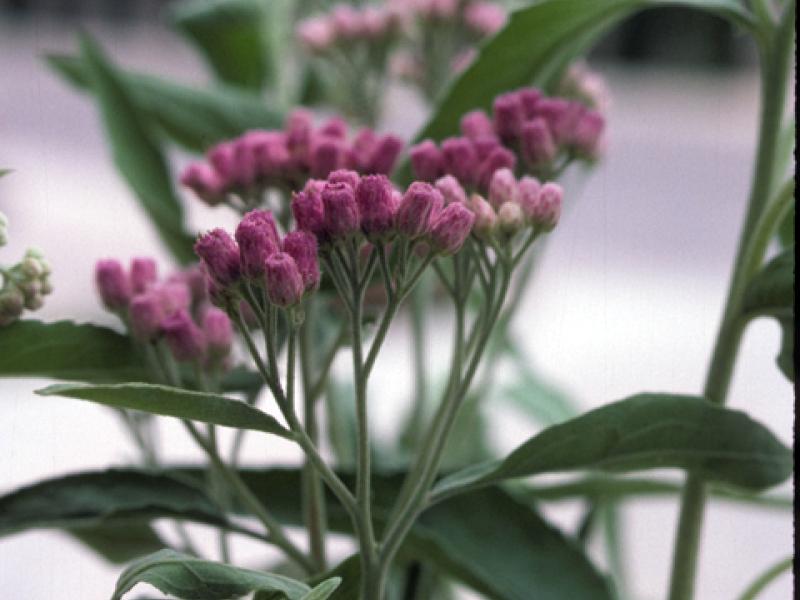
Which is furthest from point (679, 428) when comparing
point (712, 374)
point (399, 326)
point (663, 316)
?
point (663, 316)

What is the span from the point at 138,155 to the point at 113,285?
7.2 inches

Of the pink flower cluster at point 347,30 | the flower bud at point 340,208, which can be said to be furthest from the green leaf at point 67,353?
the pink flower cluster at point 347,30

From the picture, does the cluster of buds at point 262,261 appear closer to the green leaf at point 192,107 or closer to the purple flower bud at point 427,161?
the purple flower bud at point 427,161

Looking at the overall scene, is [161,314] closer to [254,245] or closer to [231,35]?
[254,245]

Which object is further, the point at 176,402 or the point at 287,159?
the point at 287,159

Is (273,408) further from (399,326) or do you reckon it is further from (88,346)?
(399,326)

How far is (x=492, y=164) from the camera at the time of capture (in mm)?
378

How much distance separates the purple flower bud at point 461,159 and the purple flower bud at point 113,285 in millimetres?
103

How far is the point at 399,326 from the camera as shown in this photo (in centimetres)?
174

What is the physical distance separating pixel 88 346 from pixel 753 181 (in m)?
0.23

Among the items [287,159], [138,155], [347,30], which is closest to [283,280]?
[287,159]

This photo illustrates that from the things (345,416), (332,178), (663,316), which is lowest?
(663,316)

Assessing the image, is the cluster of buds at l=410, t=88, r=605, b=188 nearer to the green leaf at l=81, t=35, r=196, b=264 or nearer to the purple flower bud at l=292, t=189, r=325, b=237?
the purple flower bud at l=292, t=189, r=325, b=237

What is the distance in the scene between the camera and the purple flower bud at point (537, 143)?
398 mm
